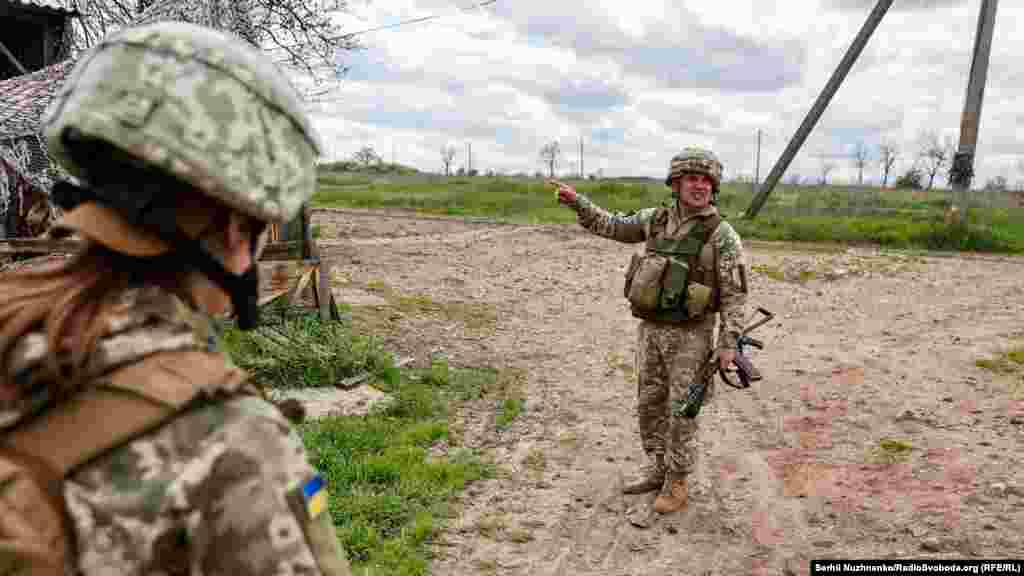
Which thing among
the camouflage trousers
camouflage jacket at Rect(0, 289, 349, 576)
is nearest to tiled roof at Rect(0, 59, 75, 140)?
the camouflage trousers

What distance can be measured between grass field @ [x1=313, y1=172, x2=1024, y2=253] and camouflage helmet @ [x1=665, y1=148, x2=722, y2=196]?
30.5 ft

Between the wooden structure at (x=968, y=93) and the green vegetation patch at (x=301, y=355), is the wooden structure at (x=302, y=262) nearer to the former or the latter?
the green vegetation patch at (x=301, y=355)

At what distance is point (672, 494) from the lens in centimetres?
494

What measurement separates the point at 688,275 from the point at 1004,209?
23170 mm

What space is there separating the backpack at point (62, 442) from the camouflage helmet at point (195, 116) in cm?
29

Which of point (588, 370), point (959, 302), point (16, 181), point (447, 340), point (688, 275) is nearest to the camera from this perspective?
point (688, 275)

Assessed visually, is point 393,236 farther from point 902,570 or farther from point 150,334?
point 150,334

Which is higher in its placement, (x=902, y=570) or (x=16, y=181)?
(x=16, y=181)

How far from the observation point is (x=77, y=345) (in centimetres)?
110

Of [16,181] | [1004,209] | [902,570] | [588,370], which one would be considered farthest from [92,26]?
[1004,209]

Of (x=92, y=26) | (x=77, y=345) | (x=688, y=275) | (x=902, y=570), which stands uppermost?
(x=92, y=26)

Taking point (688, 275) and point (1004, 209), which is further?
point (1004, 209)

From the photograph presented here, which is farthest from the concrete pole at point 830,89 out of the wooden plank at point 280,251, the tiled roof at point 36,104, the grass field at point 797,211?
the tiled roof at point 36,104

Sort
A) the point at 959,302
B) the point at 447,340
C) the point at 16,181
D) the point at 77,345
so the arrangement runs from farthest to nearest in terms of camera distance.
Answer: the point at 959,302
the point at 447,340
the point at 16,181
the point at 77,345
